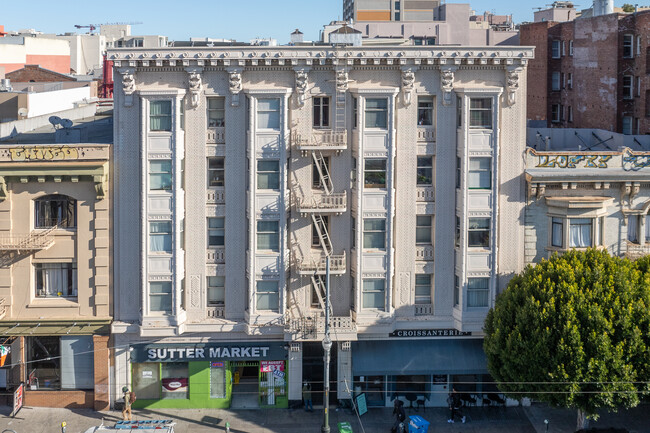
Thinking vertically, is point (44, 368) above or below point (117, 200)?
below

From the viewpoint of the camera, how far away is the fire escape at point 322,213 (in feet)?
165

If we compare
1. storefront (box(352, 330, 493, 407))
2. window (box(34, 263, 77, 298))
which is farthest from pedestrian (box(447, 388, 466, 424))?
window (box(34, 263, 77, 298))

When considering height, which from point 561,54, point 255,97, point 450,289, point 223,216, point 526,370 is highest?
point 561,54

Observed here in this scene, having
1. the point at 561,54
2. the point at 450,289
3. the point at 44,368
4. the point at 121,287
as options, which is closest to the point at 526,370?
the point at 450,289

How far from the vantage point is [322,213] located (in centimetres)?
5094

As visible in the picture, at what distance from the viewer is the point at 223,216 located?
51.3 m

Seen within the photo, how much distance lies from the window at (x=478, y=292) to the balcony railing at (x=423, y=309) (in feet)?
7.13

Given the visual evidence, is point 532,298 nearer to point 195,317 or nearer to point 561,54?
point 195,317

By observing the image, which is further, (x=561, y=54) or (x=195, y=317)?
(x=561, y=54)

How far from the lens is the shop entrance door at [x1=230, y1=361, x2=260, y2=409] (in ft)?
175

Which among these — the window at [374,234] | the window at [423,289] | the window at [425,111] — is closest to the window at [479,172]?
the window at [425,111]

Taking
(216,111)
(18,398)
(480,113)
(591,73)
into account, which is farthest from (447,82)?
(18,398)

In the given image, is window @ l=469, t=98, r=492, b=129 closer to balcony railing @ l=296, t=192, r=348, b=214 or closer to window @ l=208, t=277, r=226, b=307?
balcony railing @ l=296, t=192, r=348, b=214

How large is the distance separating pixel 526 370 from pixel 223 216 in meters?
18.0
